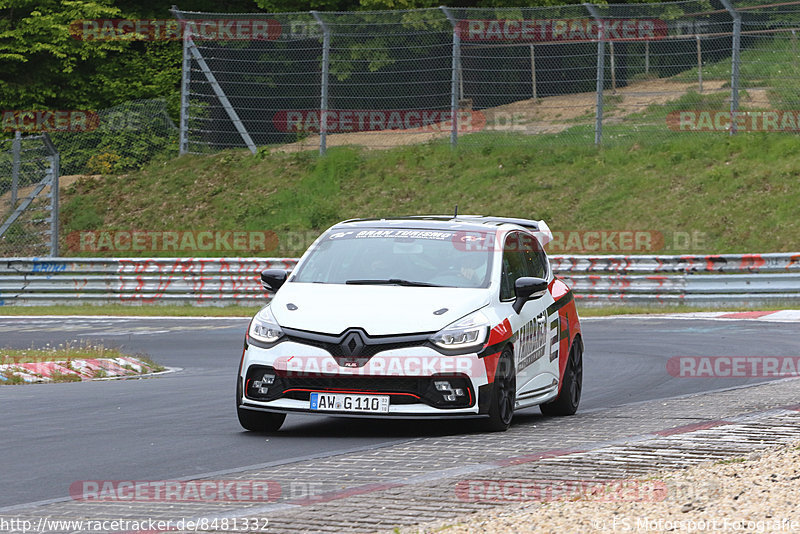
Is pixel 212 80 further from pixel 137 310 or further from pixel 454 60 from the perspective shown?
pixel 137 310

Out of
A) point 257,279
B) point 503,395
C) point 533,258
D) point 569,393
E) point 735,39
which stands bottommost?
point 257,279

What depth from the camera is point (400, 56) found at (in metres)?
30.5

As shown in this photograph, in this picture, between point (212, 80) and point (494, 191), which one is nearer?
point (494, 191)

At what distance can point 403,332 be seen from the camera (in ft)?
30.7

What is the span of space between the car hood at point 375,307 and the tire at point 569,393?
1.73m

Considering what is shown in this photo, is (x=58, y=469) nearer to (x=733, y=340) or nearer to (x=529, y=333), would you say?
(x=529, y=333)

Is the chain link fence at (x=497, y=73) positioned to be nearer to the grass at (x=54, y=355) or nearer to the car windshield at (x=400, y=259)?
the grass at (x=54, y=355)

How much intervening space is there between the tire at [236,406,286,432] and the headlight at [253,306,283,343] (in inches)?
22.5

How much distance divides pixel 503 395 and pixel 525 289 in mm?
956

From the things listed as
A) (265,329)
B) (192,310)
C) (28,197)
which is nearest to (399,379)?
(265,329)

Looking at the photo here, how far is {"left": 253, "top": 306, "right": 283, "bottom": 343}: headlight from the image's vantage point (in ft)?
31.7

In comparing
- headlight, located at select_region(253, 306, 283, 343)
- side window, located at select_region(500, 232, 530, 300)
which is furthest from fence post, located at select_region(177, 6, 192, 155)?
headlight, located at select_region(253, 306, 283, 343)

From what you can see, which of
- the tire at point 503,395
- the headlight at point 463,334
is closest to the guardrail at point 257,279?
the tire at point 503,395

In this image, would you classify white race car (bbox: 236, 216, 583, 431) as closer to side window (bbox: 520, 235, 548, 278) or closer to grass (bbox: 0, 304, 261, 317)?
side window (bbox: 520, 235, 548, 278)
